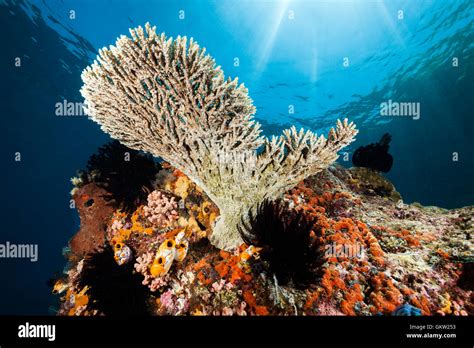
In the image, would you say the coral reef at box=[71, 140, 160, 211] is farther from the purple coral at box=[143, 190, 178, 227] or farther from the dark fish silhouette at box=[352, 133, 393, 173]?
the dark fish silhouette at box=[352, 133, 393, 173]

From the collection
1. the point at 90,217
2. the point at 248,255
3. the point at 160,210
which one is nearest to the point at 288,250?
the point at 248,255

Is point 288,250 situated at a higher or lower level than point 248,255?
higher

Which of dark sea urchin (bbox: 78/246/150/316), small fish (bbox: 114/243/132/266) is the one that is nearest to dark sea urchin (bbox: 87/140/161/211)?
small fish (bbox: 114/243/132/266)

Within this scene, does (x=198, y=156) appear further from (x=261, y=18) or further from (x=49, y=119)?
(x=49, y=119)

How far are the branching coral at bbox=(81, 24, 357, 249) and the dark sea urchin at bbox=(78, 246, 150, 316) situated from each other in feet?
5.30

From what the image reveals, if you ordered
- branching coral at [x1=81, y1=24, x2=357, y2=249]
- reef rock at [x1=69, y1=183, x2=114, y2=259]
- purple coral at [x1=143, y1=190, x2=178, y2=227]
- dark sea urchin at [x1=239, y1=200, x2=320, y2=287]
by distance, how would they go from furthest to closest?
1. reef rock at [x1=69, y1=183, x2=114, y2=259]
2. purple coral at [x1=143, y1=190, x2=178, y2=227]
3. dark sea urchin at [x1=239, y1=200, x2=320, y2=287]
4. branching coral at [x1=81, y1=24, x2=357, y2=249]

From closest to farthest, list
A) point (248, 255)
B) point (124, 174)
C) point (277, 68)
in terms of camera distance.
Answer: point (248, 255) < point (124, 174) < point (277, 68)

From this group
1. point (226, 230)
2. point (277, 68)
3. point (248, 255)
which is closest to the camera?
point (248, 255)

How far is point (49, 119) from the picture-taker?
4234cm

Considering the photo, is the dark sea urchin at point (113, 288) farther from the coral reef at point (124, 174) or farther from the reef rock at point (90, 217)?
the coral reef at point (124, 174)

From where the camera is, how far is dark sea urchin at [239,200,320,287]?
310 cm

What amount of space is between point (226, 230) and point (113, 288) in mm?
2161

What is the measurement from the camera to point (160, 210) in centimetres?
468

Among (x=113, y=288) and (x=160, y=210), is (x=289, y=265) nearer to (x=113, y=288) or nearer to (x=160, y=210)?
(x=160, y=210)
